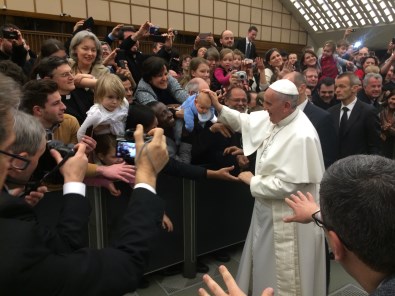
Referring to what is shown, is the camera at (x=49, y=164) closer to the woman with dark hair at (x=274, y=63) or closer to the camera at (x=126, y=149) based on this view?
the camera at (x=126, y=149)

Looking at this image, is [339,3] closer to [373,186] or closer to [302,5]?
[302,5]

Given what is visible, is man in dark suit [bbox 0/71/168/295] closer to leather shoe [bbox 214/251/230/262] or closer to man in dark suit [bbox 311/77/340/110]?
leather shoe [bbox 214/251/230/262]

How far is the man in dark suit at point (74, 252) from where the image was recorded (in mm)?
838

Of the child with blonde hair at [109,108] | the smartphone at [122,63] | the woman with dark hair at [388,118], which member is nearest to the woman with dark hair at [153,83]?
the child with blonde hair at [109,108]

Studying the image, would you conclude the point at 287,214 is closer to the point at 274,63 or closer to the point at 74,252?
the point at 74,252

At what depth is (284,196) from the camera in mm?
2254

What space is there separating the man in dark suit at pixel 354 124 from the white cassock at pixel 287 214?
113 centimetres

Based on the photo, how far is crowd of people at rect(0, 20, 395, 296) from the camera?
958 mm

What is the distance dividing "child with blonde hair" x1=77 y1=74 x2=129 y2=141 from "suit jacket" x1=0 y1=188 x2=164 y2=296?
4.11 ft

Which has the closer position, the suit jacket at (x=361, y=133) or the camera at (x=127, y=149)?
the camera at (x=127, y=149)

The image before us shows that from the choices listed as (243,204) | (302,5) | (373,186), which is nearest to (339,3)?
(302,5)

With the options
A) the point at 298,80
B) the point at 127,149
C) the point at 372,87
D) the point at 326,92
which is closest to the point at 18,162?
the point at 127,149

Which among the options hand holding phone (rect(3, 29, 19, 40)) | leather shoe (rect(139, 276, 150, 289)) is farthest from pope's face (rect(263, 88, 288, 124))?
hand holding phone (rect(3, 29, 19, 40))

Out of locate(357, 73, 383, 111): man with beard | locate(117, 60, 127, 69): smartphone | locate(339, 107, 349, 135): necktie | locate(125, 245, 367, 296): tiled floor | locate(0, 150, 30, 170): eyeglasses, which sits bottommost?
locate(125, 245, 367, 296): tiled floor
